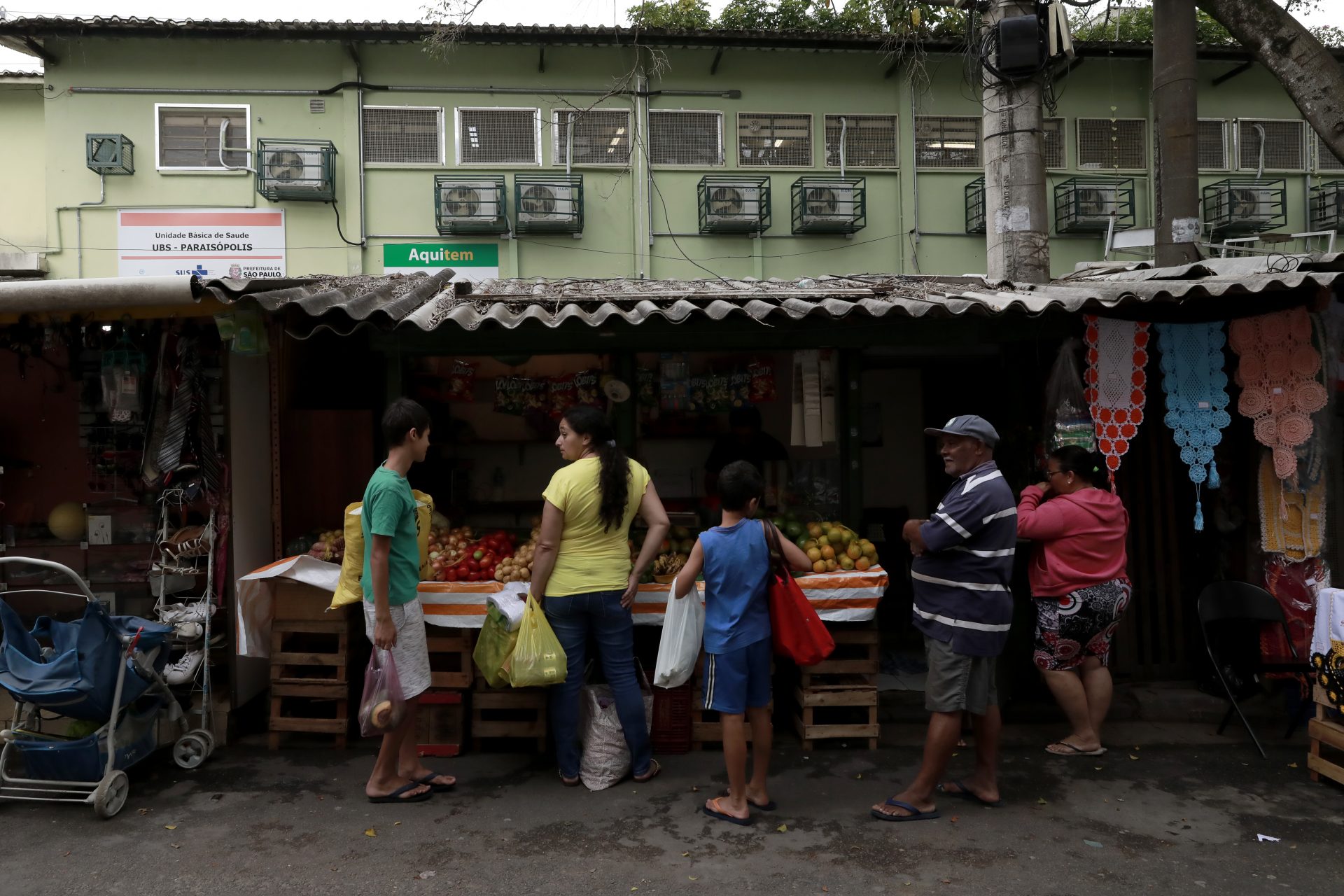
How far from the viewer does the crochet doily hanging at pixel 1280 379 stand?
5176mm

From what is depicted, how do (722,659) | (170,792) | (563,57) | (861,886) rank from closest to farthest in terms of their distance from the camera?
(861,886), (722,659), (170,792), (563,57)

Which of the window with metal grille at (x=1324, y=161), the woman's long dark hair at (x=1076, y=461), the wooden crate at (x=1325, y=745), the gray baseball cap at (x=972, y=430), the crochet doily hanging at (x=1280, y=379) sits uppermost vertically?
the window with metal grille at (x=1324, y=161)

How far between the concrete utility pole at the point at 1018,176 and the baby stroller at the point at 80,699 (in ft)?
22.8

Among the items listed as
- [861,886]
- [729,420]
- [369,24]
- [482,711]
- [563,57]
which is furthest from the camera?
[563,57]

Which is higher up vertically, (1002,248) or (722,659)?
(1002,248)

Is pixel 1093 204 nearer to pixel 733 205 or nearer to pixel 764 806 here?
pixel 733 205

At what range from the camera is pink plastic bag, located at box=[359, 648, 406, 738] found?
4234mm

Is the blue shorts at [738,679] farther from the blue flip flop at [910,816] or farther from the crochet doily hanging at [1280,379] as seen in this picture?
the crochet doily hanging at [1280,379]

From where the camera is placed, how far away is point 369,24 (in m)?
12.8

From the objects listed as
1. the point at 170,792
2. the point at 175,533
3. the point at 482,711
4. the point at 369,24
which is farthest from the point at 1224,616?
the point at 369,24

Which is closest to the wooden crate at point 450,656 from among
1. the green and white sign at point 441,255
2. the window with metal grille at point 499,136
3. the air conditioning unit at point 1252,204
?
the green and white sign at point 441,255

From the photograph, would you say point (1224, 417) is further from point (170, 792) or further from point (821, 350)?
point (170, 792)

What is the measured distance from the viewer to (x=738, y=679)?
13.5 ft

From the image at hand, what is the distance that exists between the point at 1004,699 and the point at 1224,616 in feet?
4.71
